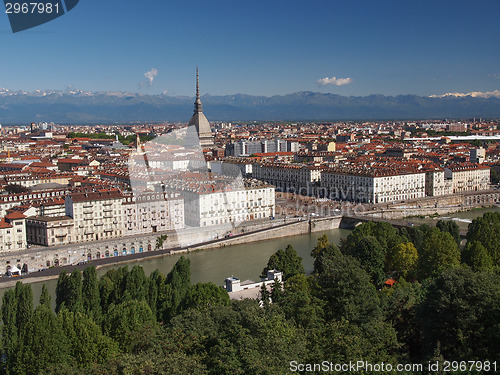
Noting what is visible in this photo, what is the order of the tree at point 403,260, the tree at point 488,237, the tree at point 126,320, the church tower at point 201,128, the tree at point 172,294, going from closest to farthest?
the tree at point 126,320
the tree at point 172,294
the tree at point 403,260
the tree at point 488,237
the church tower at point 201,128

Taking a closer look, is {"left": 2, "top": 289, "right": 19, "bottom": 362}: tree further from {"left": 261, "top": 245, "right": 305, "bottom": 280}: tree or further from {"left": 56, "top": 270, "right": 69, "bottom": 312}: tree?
{"left": 261, "top": 245, "right": 305, "bottom": 280}: tree

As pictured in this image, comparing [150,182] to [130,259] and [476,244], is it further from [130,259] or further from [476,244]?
[476,244]

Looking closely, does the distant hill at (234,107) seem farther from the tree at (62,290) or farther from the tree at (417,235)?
the tree at (62,290)

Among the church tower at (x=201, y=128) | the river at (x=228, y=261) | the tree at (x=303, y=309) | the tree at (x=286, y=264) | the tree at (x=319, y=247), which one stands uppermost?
the church tower at (x=201, y=128)

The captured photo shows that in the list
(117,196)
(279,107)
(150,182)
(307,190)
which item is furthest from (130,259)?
(279,107)

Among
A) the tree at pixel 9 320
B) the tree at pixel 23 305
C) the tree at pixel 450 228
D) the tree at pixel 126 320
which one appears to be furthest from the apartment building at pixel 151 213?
the tree at pixel 126 320

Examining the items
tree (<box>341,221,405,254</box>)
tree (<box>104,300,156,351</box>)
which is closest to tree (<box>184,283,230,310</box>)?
tree (<box>104,300,156,351</box>)
